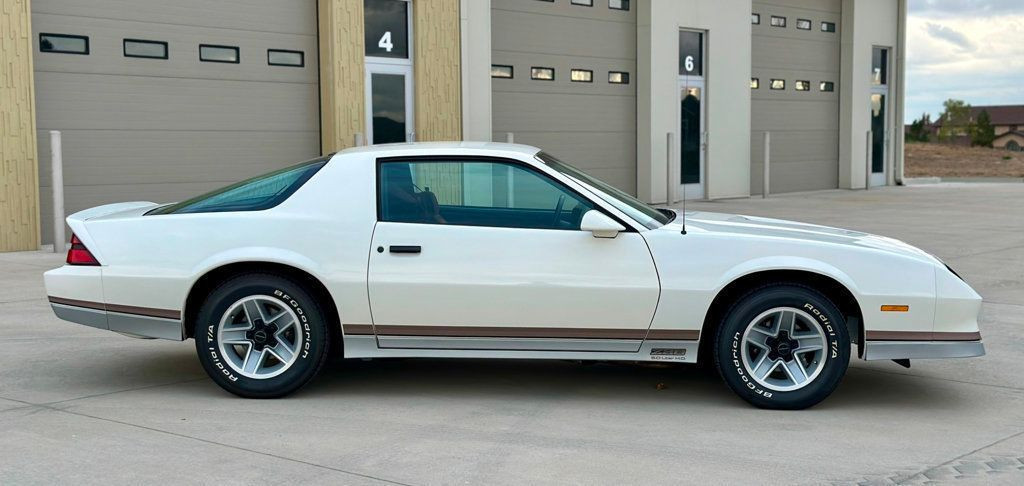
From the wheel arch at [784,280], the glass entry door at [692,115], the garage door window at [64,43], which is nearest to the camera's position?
the wheel arch at [784,280]

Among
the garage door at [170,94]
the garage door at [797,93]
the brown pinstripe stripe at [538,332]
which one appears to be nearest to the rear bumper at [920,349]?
the brown pinstripe stripe at [538,332]

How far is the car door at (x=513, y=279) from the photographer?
577cm

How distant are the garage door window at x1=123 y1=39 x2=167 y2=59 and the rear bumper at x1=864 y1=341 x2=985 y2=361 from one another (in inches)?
434

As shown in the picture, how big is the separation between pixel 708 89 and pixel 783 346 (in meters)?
17.2

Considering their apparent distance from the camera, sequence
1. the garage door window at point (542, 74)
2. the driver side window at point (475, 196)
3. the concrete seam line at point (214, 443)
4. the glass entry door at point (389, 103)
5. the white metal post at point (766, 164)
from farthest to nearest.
Answer: the white metal post at point (766, 164)
the garage door window at point (542, 74)
the glass entry door at point (389, 103)
the driver side window at point (475, 196)
the concrete seam line at point (214, 443)

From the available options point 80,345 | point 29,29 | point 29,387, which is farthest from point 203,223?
point 29,29

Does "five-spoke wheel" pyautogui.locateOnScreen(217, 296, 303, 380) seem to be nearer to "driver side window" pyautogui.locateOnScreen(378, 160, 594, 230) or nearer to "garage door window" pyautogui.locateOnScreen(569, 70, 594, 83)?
"driver side window" pyautogui.locateOnScreen(378, 160, 594, 230)

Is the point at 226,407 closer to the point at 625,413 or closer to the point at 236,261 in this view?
the point at 236,261

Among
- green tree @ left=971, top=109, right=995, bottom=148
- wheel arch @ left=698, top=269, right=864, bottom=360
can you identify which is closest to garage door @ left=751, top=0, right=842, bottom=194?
wheel arch @ left=698, top=269, right=864, bottom=360

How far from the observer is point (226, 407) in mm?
5816

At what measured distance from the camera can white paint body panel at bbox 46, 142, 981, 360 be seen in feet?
18.9

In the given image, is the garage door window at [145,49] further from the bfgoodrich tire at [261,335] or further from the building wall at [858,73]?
the building wall at [858,73]

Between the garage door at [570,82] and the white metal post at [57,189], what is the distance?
7.62 meters

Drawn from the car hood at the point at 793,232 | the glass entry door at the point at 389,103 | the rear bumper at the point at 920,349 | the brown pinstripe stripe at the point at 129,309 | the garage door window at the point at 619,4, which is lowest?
the rear bumper at the point at 920,349
